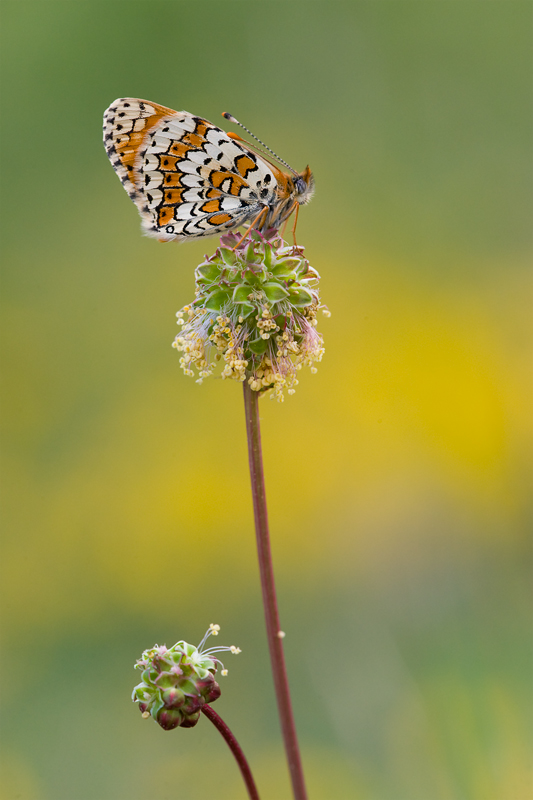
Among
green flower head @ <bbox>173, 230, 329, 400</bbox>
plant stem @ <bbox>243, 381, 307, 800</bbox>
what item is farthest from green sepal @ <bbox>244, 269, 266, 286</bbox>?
plant stem @ <bbox>243, 381, 307, 800</bbox>

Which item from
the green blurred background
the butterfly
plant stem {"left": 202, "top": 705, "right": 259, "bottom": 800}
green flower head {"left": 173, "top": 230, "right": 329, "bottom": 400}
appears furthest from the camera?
the green blurred background

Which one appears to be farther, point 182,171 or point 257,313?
point 182,171

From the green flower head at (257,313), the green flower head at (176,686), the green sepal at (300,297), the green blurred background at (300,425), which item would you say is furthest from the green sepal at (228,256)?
the green blurred background at (300,425)

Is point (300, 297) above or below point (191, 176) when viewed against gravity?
below

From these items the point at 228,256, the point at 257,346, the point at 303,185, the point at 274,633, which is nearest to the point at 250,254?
the point at 228,256

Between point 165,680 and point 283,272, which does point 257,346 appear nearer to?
point 283,272

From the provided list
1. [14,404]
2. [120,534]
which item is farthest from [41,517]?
[14,404]

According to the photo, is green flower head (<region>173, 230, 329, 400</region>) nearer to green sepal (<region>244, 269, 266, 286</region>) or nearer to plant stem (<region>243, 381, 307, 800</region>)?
green sepal (<region>244, 269, 266, 286</region>)

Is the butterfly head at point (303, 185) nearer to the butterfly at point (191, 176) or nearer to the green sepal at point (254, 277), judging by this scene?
the butterfly at point (191, 176)
